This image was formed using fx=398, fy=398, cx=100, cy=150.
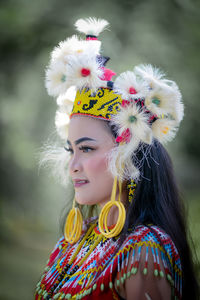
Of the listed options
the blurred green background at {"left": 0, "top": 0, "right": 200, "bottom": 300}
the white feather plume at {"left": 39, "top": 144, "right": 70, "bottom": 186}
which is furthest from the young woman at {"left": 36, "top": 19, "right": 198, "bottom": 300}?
the blurred green background at {"left": 0, "top": 0, "right": 200, "bottom": 300}

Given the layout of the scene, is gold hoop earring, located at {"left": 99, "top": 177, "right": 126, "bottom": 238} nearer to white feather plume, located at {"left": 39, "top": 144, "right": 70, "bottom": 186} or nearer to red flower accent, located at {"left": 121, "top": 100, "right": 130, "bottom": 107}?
red flower accent, located at {"left": 121, "top": 100, "right": 130, "bottom": 107}

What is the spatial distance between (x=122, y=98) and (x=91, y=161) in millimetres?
354

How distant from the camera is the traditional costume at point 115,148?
A: 5.81ft

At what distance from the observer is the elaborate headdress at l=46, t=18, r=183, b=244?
1.95m

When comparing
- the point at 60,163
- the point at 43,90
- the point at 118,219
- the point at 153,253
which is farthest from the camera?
the point at 43,90

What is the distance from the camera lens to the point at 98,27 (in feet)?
7.50

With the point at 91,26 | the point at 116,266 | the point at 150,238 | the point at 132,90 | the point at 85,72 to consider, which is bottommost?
the point at 116,266

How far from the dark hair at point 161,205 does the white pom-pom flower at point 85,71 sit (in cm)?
43

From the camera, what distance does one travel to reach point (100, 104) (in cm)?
208

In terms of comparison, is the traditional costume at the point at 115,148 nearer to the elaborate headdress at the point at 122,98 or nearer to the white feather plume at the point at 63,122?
the elaborate headdress at the point at 122,98

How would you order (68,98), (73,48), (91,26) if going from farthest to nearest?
(68,98), (91,26), (73,48)

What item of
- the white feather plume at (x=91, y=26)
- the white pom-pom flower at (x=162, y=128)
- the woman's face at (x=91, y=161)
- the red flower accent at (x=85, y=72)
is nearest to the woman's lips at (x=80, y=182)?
the woman's face at (x=91, y=161)

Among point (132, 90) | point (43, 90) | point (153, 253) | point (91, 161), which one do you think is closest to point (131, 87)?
point (132, 90)

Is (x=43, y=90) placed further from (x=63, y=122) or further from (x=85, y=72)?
(x=85, y=72)
